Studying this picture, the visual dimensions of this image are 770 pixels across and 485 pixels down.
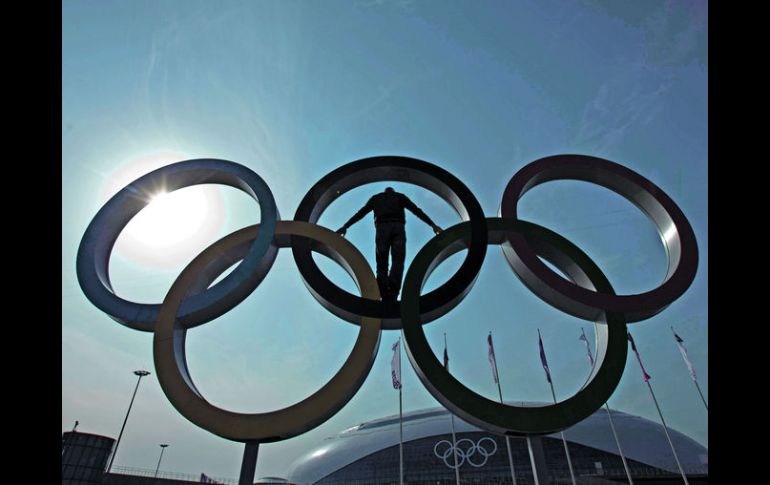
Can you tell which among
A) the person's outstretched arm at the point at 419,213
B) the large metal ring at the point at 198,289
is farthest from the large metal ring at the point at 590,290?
the large metal ring at the point at 198,289

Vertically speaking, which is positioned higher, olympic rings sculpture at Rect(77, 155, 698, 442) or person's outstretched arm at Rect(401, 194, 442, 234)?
person's outstretched arm at Rect(401, 194, 442, 234)

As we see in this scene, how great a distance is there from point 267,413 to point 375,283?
10.3 ft

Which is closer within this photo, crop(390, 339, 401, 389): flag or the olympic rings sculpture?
the olympic rings sculpture

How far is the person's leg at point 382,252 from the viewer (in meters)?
9.27

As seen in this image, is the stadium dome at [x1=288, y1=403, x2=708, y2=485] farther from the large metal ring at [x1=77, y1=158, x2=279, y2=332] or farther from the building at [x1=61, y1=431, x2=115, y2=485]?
the large metal ring at [x1=77, y1=158, x2=279, y2=332]

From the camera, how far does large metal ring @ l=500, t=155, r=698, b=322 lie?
27.0 ft

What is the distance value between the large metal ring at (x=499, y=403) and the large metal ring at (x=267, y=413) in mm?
905

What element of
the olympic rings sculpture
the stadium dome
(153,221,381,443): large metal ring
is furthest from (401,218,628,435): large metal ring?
the stadium dome

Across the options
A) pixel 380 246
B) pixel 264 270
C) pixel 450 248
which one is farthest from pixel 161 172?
pixel 450 248

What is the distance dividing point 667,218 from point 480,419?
6.18 meters

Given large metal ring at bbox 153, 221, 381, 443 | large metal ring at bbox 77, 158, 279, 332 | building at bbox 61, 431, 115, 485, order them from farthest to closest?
building at bbox 61, 431, 115, 485 < large metal ring at bbox 77, 158, 279, 332 < large metal ring at bbox 153, 221, 381, 443

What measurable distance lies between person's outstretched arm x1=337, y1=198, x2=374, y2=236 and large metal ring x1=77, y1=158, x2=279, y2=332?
5.07 ft

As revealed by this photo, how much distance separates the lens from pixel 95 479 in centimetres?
2034
